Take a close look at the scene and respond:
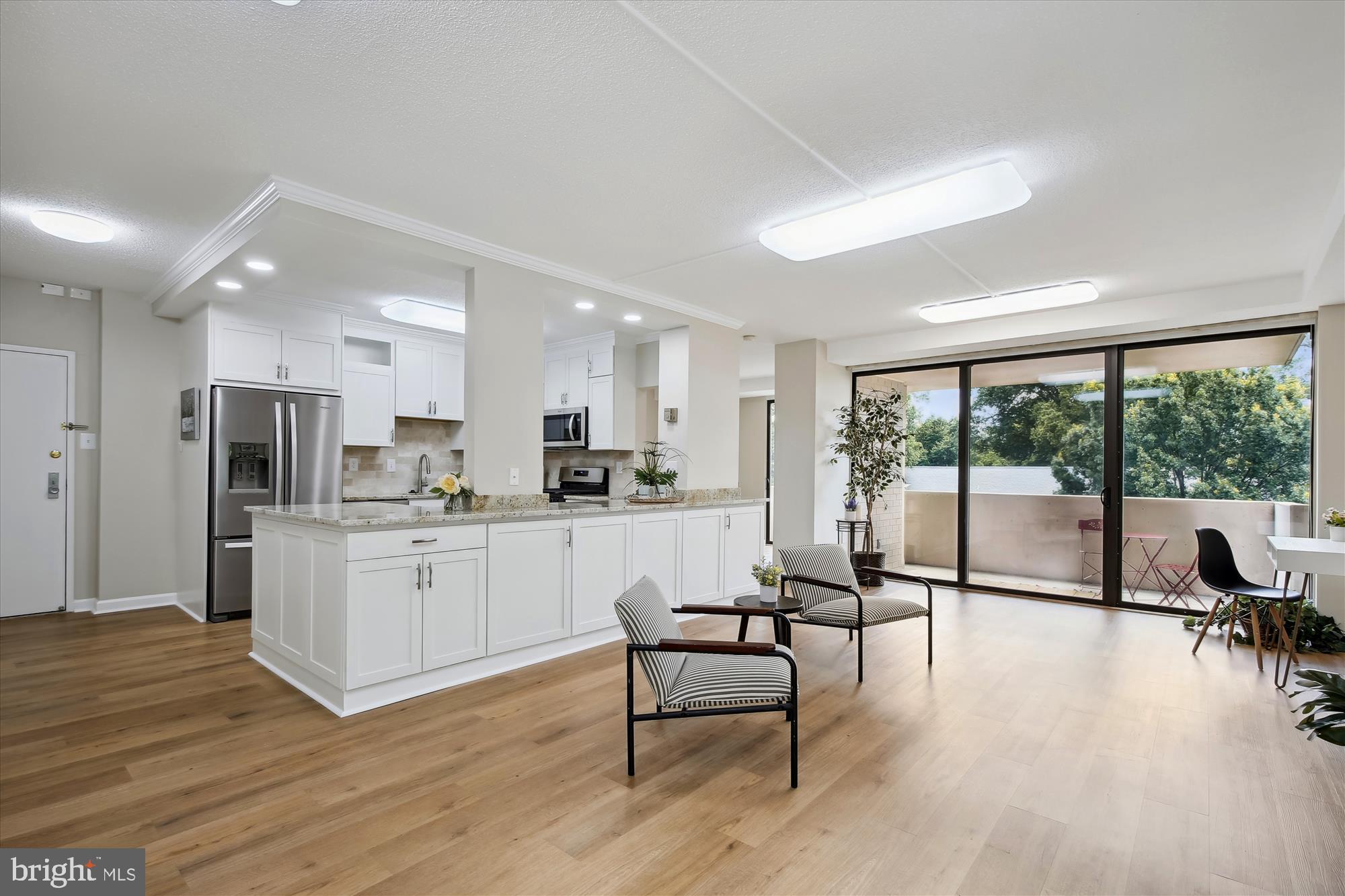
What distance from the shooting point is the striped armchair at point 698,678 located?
8.26ft

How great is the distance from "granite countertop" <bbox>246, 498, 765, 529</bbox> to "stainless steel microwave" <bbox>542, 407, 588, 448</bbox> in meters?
2.00

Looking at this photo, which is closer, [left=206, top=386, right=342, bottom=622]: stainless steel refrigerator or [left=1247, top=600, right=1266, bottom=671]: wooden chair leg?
Result: [left=1247, top=600, right=1266, bottom=671]: wooden chair leg

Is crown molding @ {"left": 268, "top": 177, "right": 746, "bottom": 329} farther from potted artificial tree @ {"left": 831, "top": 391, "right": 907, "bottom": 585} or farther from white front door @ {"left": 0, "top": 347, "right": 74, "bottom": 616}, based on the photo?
white front door @ {"left": 0, "top": 347, "right": 74, "bottom": 616}

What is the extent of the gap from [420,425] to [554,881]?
18.7 feet

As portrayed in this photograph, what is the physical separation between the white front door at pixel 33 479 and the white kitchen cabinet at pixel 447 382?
2.86 meters

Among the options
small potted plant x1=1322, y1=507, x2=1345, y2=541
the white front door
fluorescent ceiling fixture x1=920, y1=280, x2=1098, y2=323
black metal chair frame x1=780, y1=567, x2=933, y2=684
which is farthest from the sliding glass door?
the white front door

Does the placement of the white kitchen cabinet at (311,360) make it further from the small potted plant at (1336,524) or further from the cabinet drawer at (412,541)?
the small potted plant at (1336,524)

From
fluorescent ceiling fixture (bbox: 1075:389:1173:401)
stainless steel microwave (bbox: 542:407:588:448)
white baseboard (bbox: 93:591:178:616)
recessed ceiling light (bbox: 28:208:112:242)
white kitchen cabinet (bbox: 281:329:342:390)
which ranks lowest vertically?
white baseboard (bbox: 93:591:178:616)

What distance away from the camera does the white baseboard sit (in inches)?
207

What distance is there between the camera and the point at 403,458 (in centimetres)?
668

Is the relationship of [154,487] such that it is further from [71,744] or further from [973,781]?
[973,781]

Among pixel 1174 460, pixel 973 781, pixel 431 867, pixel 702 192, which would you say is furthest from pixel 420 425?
pixel 1174 460

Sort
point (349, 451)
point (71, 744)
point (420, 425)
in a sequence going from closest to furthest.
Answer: point (71, 744), point (349, 451), point (420, 425)

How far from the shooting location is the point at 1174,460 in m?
5.49
